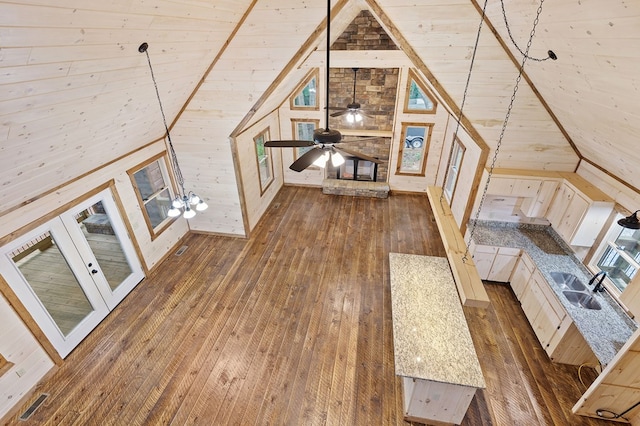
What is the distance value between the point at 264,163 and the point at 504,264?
5689 millimetres

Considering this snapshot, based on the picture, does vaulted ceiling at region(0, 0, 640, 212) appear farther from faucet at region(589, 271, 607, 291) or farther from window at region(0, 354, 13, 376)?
window at region(0, 354, 13, 376)

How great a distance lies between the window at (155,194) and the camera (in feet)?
16.7

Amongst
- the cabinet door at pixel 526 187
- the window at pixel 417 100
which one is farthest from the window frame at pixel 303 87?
the cabinet door at pixel 526 187

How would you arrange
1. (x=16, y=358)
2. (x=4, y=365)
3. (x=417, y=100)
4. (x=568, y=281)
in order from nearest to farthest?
(x=4, y=365), (x=16, y=358), (x=568, y=281), (x=417, y=100)

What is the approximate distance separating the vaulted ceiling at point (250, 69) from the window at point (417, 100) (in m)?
3.14

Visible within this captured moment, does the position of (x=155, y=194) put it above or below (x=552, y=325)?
above

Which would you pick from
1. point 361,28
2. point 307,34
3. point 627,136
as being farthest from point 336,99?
point 627,136

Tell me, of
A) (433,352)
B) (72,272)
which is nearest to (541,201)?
(433,352)

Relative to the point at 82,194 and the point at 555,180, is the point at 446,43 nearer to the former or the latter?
the point at 555,180

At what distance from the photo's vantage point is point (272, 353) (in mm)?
4023

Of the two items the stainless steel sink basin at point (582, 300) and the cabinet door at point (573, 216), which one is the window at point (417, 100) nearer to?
the cabinet door at point (573, 216)

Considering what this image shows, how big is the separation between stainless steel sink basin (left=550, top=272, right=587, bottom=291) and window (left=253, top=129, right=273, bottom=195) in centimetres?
574

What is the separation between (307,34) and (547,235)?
16.6 ft

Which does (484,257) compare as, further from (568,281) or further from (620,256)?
(620,256)
